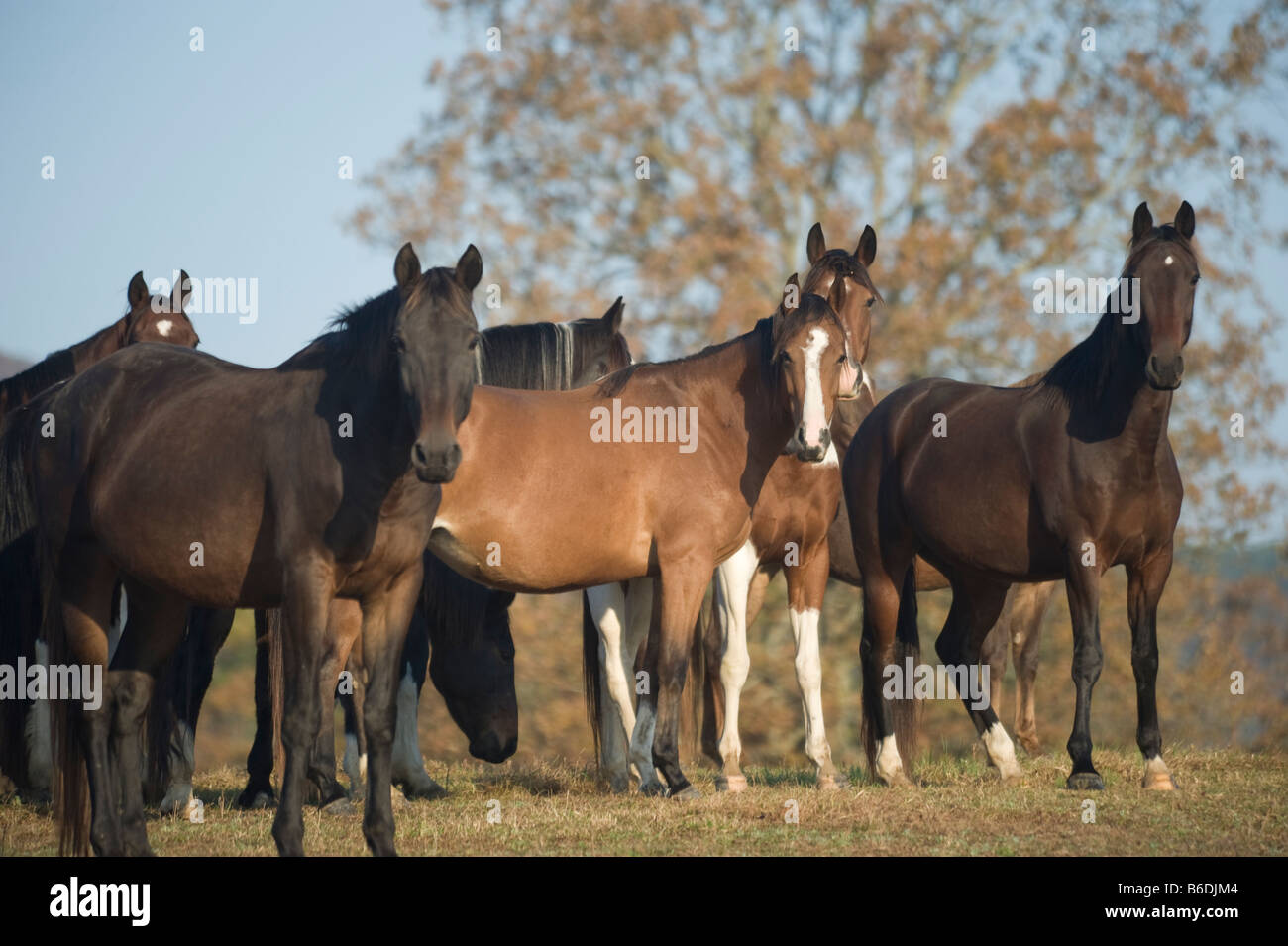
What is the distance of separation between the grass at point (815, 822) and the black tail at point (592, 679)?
0.37 m

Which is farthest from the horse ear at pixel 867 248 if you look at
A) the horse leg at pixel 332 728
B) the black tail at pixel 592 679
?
the horse leg at pixel 332 728

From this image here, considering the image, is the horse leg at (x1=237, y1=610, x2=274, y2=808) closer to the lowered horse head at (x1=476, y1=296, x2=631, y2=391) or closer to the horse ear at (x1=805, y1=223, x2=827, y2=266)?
the lowered horse head at (x1=476, y1=296, x2=631, y2=391)

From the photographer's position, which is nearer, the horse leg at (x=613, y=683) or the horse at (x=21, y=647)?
the horse at (x=21, y=647)

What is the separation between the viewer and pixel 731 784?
7.42 meters

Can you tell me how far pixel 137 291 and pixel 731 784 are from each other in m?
4.88

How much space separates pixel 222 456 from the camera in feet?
17.9

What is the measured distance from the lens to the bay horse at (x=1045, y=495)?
23.5 ft

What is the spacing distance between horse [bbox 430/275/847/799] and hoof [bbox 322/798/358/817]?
1.37 metres

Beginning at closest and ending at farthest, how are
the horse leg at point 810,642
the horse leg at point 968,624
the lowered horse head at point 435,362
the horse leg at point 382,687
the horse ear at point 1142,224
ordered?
the lowered horse head at point 435,362 < the horse leg at point 382,687 < the horse ear at point 1142,224 < the horse leg at point 810,642 < the horse leg at point 968,624

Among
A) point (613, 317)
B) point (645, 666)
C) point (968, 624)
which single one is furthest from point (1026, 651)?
point (613, 317)

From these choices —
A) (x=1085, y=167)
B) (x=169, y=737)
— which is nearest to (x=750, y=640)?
(x=1085, y=167)

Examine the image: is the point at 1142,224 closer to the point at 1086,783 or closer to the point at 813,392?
the point at 813,392

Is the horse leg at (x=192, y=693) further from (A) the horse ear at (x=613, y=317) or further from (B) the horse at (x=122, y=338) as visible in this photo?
(A) the horse ear at (x=613, y=317)
